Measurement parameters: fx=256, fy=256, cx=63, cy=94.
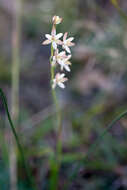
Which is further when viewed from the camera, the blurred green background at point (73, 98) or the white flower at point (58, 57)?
the blurred green background at point (73, 98)

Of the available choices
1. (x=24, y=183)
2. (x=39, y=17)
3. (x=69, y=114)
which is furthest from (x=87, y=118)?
(x=39, y=17)

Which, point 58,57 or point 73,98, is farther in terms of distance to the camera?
point 73,98

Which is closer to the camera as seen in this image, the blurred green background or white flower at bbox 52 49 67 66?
white flower at bbox 52 49 67 66

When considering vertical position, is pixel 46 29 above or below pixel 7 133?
above

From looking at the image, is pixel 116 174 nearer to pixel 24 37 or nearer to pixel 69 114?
pixel 69 114

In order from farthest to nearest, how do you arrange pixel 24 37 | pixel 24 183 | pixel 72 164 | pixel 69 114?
pixel 24 37 → pixel 69 114 → pixel 72 164 → pixel 24 183

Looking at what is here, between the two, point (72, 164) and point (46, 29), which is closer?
point (72, 164)

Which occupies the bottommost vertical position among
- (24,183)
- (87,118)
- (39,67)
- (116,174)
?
(116,174)

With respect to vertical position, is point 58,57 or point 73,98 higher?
point 73,98
